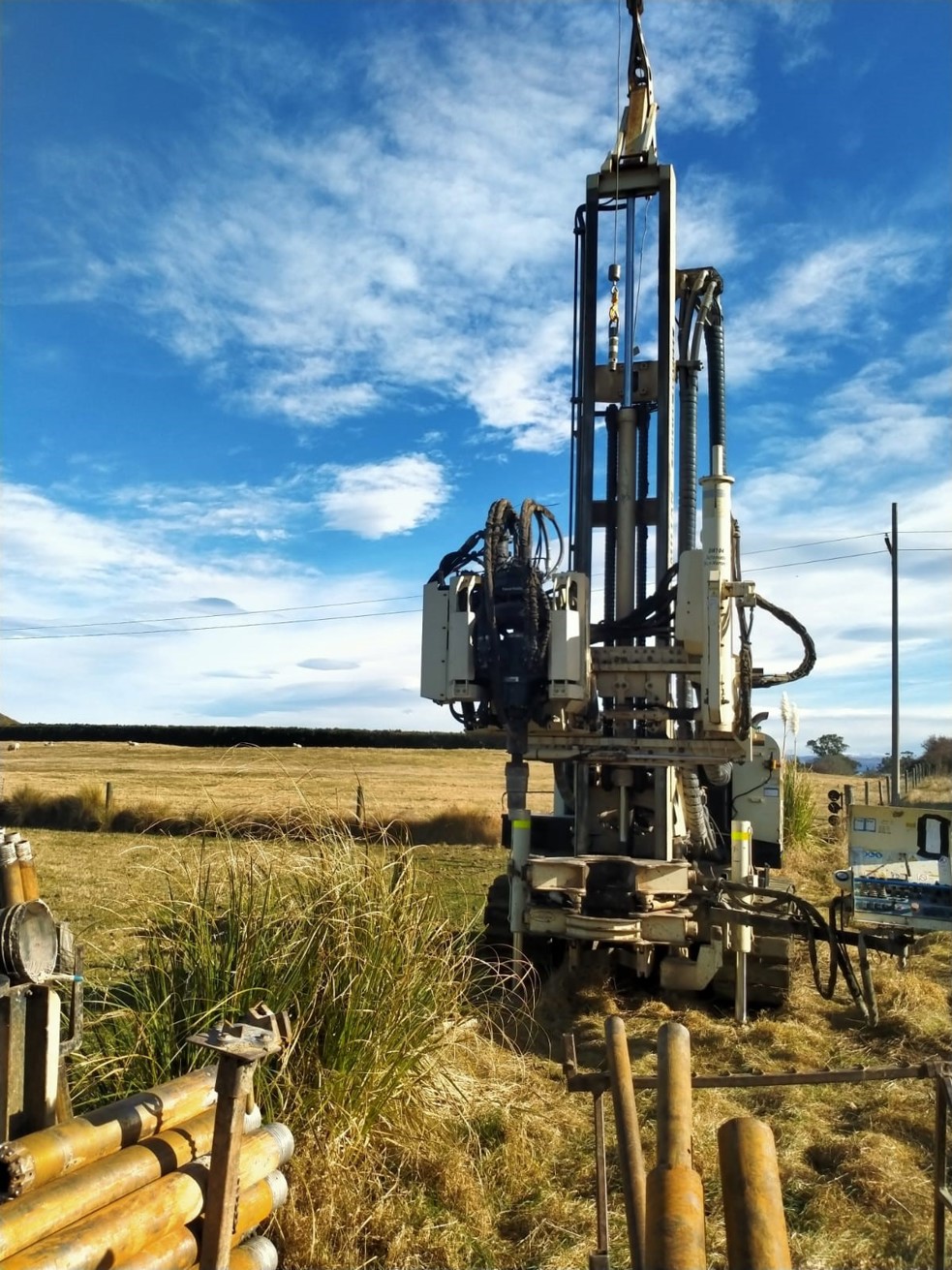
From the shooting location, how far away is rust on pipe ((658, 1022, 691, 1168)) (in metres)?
2.10

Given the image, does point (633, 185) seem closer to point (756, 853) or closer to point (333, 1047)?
point (333, 1047)

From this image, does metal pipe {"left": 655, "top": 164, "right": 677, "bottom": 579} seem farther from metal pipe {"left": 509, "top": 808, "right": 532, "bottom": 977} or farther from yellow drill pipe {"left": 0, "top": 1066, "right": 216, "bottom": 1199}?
yellow drill pipe {"left": 0, "top": 1066, "right": 216, "bottom": 1199}

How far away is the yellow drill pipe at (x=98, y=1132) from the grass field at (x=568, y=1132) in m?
0.83

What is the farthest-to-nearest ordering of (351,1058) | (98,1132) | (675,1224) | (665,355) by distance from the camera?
1. (665,355)
2. (351,1058)
3. (98,1132)
4. (675,1224)

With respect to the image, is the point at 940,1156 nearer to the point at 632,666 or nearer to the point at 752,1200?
the point at 752,1200

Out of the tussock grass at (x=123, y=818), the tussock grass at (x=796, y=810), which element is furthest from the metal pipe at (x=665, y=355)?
the tussock grass at (x=796, y=810)

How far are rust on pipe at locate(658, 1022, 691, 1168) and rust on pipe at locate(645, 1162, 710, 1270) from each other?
0.06 metres

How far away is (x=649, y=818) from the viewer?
7152 millimetres

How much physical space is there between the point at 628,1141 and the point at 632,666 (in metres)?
4.16

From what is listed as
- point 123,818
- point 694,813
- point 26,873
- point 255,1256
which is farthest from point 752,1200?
point 123,818

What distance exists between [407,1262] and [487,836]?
48.6ft

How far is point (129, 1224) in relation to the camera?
2.41m

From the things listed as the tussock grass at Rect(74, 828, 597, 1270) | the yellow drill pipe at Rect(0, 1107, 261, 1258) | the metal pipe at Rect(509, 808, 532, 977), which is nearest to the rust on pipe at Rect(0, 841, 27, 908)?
the yellow drill pipe at Rect(0, 1107, 261, 1258)

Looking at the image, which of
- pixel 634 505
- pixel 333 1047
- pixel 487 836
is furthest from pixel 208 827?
pixel 487 836
